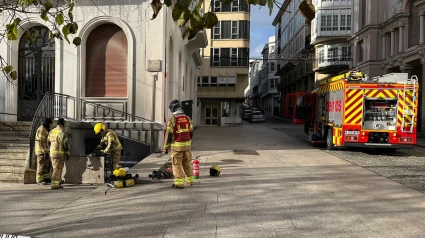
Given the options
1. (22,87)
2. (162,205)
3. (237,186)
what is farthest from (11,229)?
(22,87)

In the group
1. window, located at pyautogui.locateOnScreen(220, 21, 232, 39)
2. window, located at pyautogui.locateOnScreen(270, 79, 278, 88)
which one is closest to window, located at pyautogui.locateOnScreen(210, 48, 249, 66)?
window, located at pyautogui.locateOnScreen(220, 21, 232, 39)

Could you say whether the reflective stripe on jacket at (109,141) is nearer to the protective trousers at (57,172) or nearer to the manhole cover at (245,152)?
the protective trousers at (57,172)

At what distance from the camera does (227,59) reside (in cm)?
3812

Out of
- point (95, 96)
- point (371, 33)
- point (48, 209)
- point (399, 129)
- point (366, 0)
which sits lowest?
point (48, 209)

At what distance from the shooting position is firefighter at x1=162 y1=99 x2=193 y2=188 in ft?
25.0

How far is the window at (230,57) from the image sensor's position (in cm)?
3788

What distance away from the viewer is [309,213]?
5.98 metres

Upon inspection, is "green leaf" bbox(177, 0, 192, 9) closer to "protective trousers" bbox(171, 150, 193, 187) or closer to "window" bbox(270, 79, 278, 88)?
"protective trousers" bbox(171, 150, 193, 187)

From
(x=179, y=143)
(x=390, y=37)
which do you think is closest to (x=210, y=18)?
(x=179, y=143)

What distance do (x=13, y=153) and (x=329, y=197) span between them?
8556mm

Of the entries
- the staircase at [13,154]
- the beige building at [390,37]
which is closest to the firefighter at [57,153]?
the staircase at [13,154]

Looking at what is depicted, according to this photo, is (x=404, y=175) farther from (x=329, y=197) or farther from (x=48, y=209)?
(x=48, y=209)

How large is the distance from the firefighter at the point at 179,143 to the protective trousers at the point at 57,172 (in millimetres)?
2976

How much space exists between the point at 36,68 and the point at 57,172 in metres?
6.23
